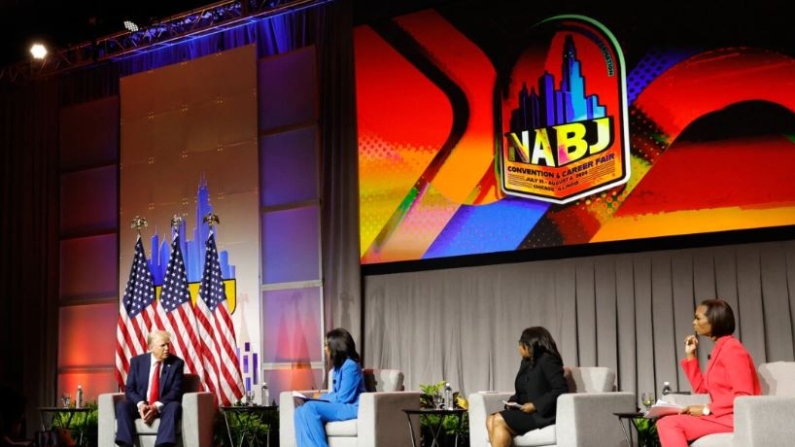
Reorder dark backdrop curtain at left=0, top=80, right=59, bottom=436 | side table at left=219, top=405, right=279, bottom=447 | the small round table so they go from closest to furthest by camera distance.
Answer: the small round table
side table at left=219, top=405, right=279, bottom=447
dark backdrop curtain at left=0, top=80, right=59, bottom=436

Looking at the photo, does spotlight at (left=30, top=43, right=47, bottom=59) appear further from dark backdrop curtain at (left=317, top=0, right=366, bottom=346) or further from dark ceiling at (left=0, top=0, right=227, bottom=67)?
dark backdrop curtain at (left=317, top=0, right=366, bottom=346)

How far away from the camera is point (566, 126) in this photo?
307 inches

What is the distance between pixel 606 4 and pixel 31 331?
6808mm

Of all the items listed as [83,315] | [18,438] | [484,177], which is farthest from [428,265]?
[18,438]

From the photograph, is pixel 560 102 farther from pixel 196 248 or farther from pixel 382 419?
pixel 196 248

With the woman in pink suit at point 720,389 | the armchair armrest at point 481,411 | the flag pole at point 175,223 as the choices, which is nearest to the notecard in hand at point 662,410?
the woman in pink suit at point 720,389

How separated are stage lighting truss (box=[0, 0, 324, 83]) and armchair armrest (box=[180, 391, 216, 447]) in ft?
12.1

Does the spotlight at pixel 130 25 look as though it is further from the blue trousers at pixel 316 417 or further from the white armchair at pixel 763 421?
the white armchair at pixel 763 421

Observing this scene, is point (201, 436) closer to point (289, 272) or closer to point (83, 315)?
point (289, 272)

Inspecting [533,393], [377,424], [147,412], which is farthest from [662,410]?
[147,412]

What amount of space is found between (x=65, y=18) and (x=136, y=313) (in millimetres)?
3320

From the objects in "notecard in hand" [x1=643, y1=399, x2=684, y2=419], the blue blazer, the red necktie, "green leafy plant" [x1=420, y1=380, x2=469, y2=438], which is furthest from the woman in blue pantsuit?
"notecard in hand" [x1=643, y1=399, x2=684, y2=419]

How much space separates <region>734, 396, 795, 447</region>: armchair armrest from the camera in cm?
461

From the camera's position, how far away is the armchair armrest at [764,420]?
461 cm
